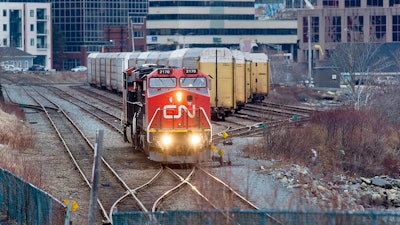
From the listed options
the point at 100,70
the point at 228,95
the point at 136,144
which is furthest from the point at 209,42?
the point at 136,144

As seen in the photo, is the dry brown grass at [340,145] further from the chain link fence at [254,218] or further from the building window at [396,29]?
the building window at [396,29]

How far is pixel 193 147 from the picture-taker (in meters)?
22.9

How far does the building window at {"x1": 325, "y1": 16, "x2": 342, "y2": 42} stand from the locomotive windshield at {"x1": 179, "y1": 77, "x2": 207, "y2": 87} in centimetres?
8848

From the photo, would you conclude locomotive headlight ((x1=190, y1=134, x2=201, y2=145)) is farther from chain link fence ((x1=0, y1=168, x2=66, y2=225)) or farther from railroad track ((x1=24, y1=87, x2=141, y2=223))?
chain link fence ((x1=0, y1=168, x2=66, y2=225))

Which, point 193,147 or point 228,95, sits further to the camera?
point 228,95

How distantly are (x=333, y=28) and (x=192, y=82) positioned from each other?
8929cm

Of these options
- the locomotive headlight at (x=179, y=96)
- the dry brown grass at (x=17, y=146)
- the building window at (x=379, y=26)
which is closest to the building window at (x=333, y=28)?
the building window at (x=379, y=26)

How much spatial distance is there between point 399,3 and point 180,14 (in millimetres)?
33916

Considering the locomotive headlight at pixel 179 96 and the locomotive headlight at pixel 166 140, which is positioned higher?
the locomotive headlight at pixel 179 96

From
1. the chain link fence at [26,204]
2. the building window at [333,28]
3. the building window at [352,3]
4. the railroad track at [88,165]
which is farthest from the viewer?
the building window at [352,3]

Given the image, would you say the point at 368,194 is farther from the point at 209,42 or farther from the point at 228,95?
the point at 209,42

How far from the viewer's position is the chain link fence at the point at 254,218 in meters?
10.8

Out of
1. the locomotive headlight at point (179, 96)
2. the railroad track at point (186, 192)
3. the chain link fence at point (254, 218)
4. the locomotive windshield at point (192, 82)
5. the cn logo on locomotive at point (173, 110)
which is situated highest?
the locomotive windshield at point (192, 82)

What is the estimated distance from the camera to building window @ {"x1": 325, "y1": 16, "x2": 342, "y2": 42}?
110 m
